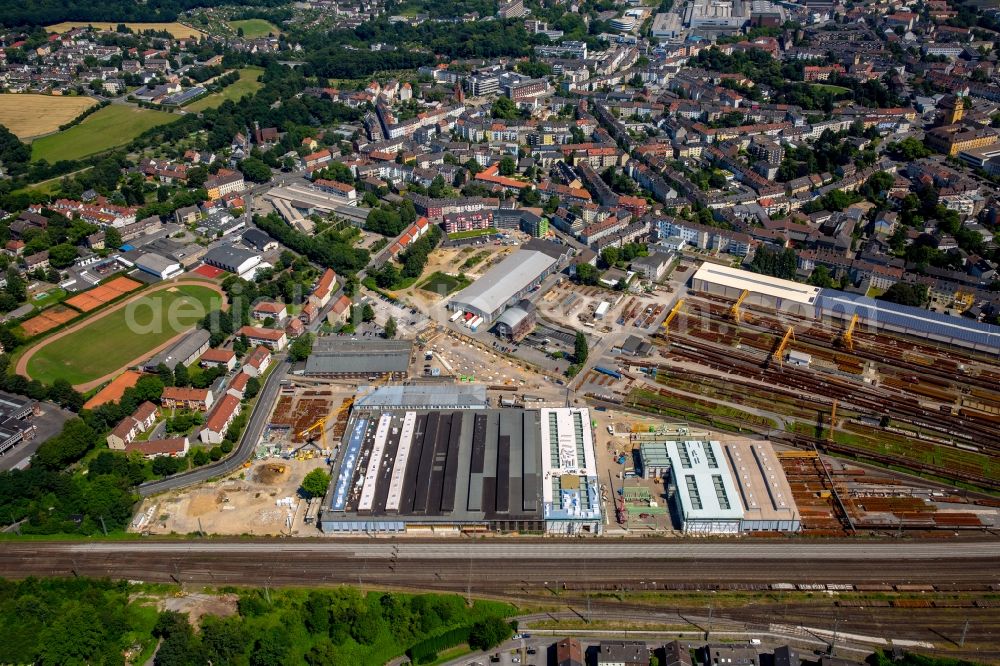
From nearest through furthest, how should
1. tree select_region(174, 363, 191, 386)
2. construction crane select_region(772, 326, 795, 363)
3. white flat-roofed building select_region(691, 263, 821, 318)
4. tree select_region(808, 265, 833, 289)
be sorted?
tree select_region(174, 363, 191, 386)
construction crane select_region(772, 326, 795, 363)
white flat-roofed building select_region(691, 263, 821, 318)
tree select_region(808, 265, 833, 289)

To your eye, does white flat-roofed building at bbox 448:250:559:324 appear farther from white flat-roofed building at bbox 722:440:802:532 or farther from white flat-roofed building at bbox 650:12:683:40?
white flat-roofed building at bbox 650:12:683:40

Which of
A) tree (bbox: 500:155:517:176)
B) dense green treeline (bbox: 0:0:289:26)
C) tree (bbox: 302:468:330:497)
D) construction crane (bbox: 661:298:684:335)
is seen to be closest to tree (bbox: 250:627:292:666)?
tree (bbox: 302:468:330:497)

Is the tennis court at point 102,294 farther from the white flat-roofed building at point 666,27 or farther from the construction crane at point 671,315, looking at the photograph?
the white flat-roofed building at point 666,27

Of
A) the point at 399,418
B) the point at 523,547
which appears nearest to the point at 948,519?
A: the point at 523,547

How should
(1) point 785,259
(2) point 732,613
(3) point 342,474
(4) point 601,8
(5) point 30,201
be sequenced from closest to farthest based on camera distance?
(2) point 732,613, (3) point 342,474, (1) point 785,259, (5) point 30,201, (4) point 601,8

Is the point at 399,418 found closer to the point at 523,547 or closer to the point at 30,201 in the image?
the point at 523,547

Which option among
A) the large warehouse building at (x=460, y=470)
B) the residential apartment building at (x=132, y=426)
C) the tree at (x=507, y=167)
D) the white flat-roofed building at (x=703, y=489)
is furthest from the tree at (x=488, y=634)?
the tree at (x=507, y=167)
